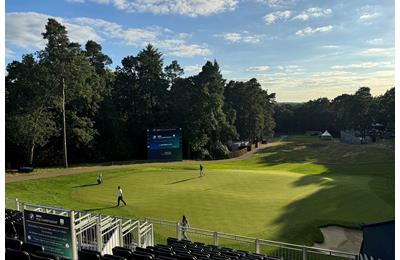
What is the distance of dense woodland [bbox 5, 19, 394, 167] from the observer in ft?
150

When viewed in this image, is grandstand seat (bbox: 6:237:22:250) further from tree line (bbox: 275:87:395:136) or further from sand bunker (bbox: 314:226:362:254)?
tree line (bbox: 275:87:395:136)

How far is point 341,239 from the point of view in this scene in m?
20.0

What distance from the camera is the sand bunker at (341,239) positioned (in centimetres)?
1900

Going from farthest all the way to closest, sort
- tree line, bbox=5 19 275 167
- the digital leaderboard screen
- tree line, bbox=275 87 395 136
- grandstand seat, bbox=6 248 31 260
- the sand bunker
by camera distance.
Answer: tree line, bbox=275 87 395 136
the digital leaderboard screen
tree line, bbox=5 19 275 167
the sand bunker
grandstand seat, bbox=6 248 31 260

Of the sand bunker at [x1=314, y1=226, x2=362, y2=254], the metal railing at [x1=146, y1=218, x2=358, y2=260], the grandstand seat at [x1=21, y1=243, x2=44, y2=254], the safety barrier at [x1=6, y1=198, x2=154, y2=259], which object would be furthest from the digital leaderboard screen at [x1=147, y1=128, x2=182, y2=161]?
the grandstand seat at [x1=21, y1=243, x2=44, y2=254]

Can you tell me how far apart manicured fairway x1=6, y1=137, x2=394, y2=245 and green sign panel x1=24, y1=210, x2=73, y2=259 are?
1242 centimetres

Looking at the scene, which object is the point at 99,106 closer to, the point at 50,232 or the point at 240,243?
the point at 240,243

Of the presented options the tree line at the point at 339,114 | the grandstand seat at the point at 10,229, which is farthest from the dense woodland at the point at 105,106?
the grandstand seat at the point at 10,229

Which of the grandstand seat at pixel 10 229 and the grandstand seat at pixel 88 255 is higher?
the grandstand seat at pixel 88 255

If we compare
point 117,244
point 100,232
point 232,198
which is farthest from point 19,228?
point 232,198

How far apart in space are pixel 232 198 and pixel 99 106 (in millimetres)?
35150

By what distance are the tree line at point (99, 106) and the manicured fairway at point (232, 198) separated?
11796 millimetres

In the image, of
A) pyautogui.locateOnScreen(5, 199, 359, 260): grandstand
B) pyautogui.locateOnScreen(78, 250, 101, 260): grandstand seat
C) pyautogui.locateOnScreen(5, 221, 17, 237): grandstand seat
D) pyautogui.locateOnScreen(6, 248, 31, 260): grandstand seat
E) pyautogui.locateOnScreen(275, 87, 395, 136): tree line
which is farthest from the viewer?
pyautogui.locateOnScreen(275, 87, 395, 136): tree line

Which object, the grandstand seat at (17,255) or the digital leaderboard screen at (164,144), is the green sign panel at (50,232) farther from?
the digital leaderboard screen at (164,144)
